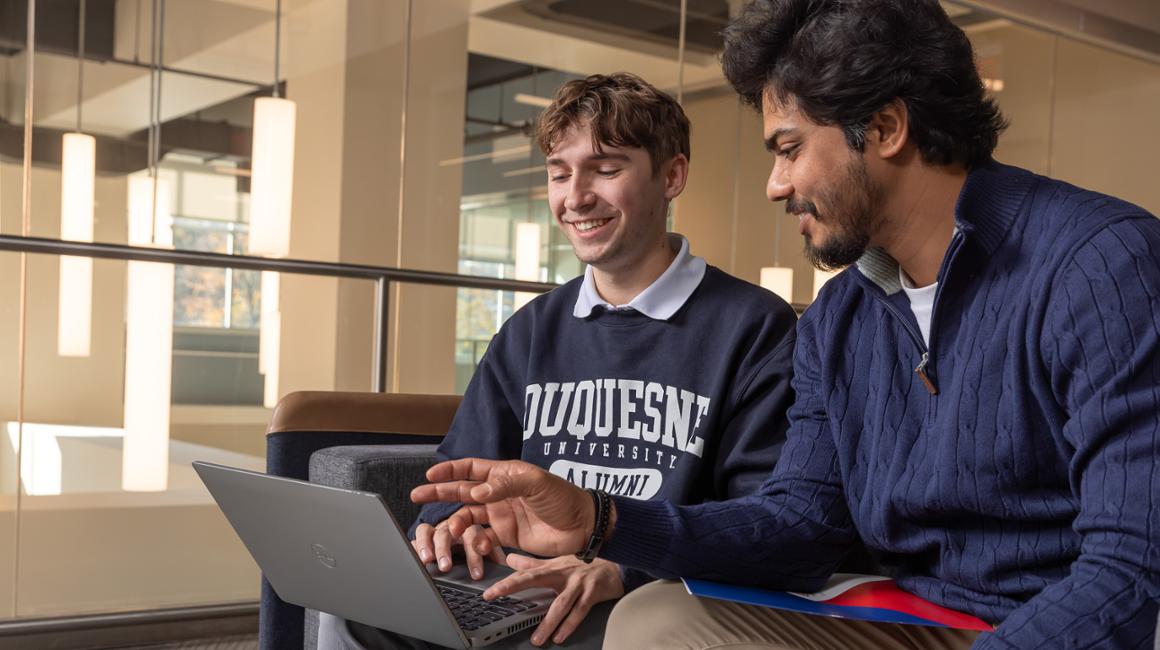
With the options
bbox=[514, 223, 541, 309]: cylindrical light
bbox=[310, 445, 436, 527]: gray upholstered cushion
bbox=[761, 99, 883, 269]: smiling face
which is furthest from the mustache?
bbox=[514, 223, 541, 309]: cylindrical light

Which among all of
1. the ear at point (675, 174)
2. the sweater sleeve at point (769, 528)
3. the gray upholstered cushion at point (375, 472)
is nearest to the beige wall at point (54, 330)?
the gray upholstered cushion at point (375, 472)

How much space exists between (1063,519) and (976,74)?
18.0 inches

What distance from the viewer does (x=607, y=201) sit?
153 cm

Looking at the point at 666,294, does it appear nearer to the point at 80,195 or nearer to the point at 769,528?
the point at 769,528

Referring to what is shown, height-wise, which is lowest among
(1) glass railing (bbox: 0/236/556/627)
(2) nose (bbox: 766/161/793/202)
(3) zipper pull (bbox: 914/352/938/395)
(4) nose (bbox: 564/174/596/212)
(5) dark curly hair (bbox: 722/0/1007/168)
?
(1) glass railing (bbox: 0/236/556/627)

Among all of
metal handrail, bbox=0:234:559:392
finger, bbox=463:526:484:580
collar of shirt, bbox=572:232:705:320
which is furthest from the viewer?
metal handrail, bbox=0:234:559:392

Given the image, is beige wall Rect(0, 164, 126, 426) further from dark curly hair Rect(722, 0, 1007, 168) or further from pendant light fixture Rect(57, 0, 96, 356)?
dark curly hair Rect(722, 0, 1007, 168)

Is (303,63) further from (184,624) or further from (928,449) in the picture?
(928,449)

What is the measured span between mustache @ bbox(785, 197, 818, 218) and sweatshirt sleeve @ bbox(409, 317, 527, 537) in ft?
1.94

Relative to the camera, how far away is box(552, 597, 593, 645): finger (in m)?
1.17

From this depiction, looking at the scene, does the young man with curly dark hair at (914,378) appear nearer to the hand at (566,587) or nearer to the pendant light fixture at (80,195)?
the hand at (566,587)

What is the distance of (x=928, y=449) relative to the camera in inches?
39.7

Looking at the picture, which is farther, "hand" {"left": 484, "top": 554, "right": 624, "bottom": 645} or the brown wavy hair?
the brown wavy hair

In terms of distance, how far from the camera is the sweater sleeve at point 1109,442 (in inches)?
30.5
